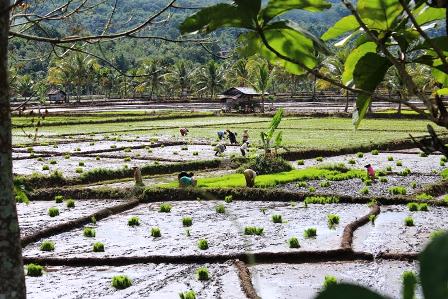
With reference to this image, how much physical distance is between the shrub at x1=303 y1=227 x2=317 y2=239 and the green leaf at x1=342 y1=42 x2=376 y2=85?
25.8 feet

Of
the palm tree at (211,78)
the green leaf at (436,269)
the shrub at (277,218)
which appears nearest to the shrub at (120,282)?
the shrub at (277,218)

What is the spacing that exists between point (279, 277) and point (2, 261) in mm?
5741

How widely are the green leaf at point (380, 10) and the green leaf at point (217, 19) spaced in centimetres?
16

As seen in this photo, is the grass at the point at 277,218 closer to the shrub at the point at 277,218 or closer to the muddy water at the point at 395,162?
the shrub at the point at 277,218

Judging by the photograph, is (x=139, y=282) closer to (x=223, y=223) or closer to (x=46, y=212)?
(x=223, y=223)

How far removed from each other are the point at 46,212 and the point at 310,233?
5193mm

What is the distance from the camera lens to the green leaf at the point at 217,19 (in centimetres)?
70

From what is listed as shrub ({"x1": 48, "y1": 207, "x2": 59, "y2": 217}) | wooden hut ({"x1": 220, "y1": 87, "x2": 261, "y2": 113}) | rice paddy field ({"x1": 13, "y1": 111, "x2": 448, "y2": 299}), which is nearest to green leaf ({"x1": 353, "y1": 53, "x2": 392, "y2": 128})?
rice paddy field ({"x1": 13, "y1": 111, "x2": 448, "y2": 299})

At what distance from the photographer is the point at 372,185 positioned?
12.9 m

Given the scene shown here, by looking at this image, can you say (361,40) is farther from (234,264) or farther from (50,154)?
(50,154)

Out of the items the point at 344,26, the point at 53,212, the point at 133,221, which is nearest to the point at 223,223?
the point at 133,221

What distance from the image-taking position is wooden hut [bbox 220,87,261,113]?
1719 inches

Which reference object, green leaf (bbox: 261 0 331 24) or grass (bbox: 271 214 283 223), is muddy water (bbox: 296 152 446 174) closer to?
grass (bbox: 271 214 283 223)

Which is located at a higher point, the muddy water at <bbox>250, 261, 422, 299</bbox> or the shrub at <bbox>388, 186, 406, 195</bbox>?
the shrub at <bbox>388, 186, 406, 195</bbox>
